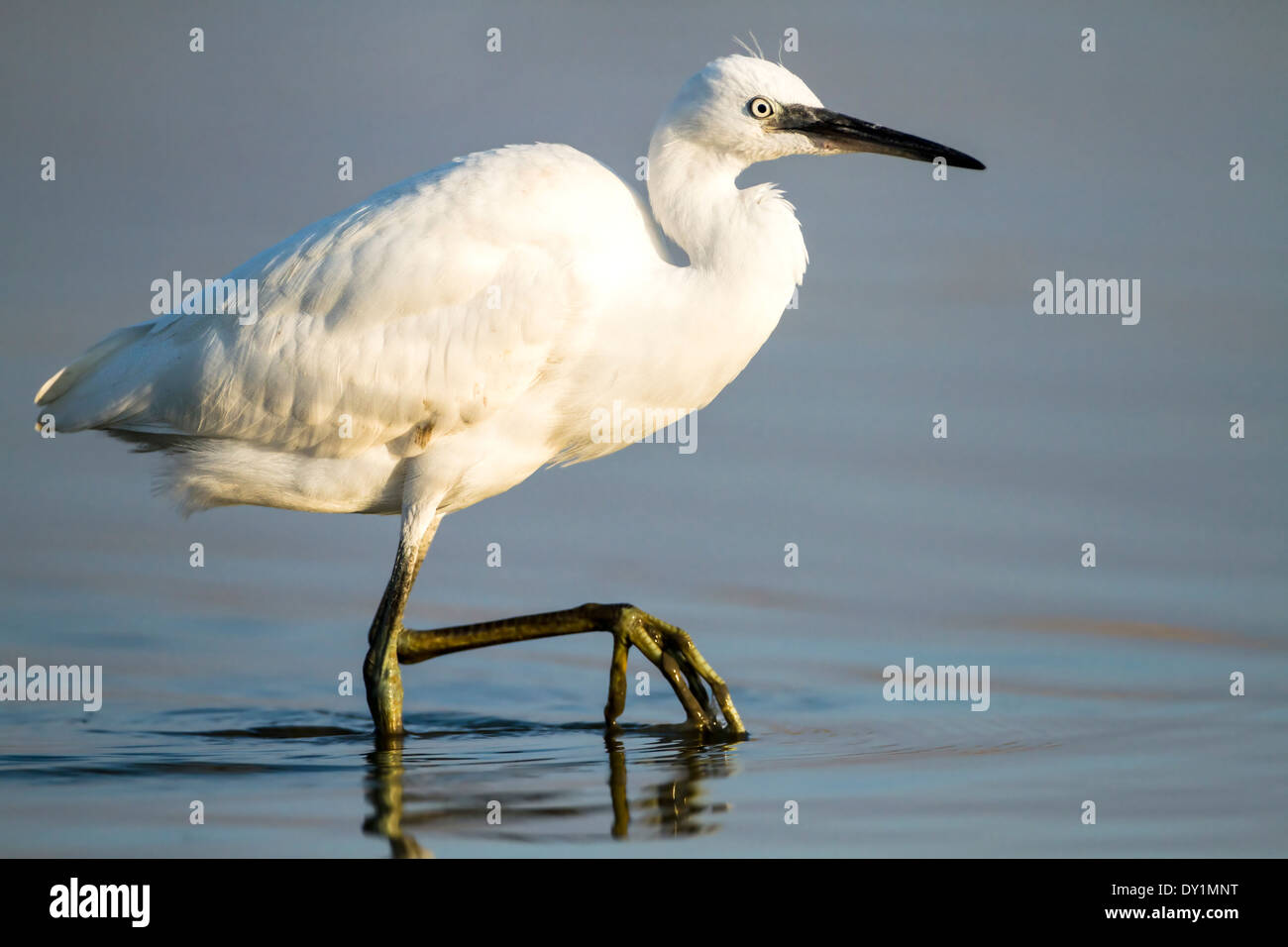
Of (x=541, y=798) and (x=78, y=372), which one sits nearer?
(x=541, y=798)

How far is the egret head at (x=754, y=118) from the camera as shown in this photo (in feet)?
27.7

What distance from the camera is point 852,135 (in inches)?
338

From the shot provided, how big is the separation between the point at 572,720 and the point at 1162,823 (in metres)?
3.20

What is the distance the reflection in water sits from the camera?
6.70m

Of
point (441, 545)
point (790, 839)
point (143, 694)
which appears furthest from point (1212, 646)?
point (143, 694)

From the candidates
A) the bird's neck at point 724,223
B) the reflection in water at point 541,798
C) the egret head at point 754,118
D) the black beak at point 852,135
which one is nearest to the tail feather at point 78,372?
the reflection in water at point 541,798

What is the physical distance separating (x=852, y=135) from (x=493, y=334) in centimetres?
204

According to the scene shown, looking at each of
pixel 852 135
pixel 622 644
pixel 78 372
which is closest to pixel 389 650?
pixel 622 644

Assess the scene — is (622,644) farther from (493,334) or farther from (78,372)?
(78,372)

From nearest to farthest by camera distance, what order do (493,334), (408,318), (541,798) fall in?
(541,798), (493,334), (408,318)

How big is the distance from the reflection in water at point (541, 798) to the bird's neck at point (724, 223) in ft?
7.18

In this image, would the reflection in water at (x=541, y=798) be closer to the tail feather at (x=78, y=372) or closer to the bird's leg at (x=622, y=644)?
the bird's leg at (x=622, y=644)

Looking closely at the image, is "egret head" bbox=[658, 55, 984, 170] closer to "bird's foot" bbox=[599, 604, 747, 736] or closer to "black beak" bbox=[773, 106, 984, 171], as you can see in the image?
"black beak" bbox=[773, 106, 984, 171]

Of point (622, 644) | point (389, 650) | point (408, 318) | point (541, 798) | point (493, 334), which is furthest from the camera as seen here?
point (389, 650)
